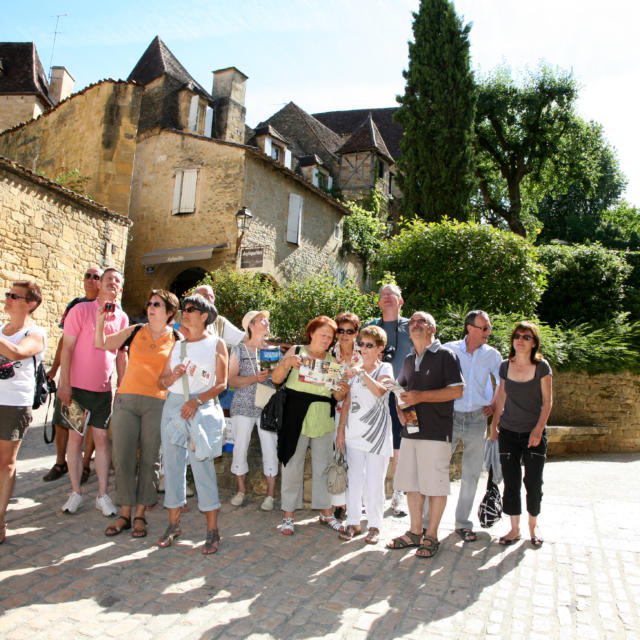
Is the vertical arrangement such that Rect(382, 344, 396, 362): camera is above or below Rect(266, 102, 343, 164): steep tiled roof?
below

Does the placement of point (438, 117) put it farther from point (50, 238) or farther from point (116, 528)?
point (116, 528)

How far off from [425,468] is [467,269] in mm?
6169

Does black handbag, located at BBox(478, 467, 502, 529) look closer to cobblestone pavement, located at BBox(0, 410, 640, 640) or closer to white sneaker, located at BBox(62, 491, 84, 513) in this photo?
cobblestone pavement, located at BBox(0, 410, 640, 640)

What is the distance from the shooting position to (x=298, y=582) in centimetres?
357

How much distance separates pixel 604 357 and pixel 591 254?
4593mm

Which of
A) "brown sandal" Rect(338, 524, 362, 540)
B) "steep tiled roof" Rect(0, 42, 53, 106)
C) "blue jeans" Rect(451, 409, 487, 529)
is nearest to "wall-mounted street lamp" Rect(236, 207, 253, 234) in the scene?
"blue jeans" Rect(451, 409, 487, 529)

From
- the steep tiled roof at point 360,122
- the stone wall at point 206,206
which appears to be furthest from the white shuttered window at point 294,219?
the steep tiled roof at point 360,122

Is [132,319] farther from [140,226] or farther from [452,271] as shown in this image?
[452,271]

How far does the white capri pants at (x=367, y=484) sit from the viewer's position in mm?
4375

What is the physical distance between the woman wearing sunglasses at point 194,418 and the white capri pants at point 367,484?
109 centimetres

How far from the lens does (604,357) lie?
1131cm

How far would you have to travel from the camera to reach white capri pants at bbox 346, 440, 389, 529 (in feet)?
14.4

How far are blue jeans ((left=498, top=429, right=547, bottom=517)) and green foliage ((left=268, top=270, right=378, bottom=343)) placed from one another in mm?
4434

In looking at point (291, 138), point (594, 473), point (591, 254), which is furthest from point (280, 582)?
point (291, 138)
